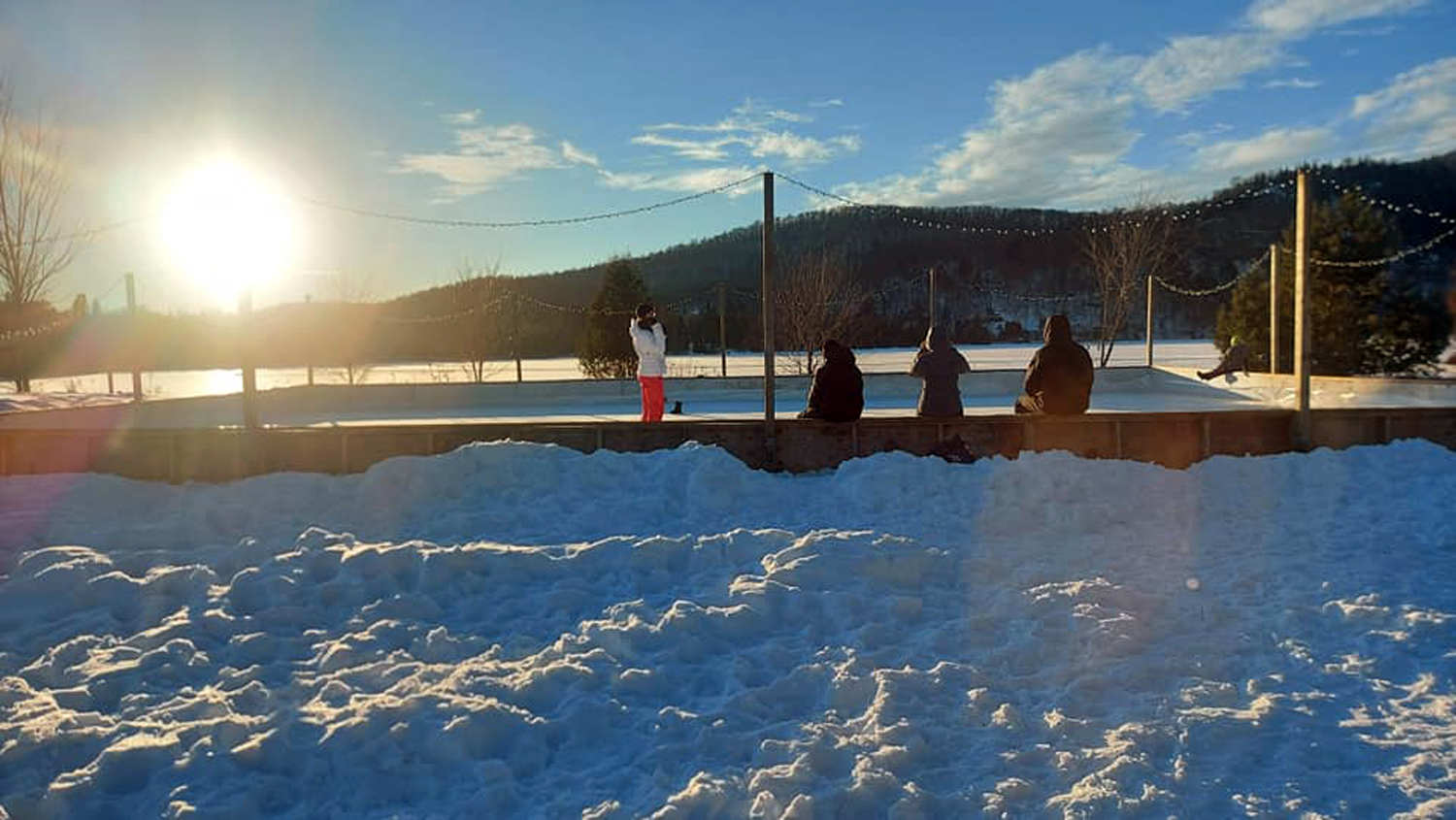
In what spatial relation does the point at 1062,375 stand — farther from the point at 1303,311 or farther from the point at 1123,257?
the point at 1123,257

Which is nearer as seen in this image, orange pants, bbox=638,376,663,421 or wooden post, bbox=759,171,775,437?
wooden post, bbox=759,171,775,437

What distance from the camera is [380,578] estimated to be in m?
5.43

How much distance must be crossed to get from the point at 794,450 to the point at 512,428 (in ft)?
10.7

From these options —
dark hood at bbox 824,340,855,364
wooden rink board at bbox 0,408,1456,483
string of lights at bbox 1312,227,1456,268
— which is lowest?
wooden rink board at bbox 0,408,1456,483

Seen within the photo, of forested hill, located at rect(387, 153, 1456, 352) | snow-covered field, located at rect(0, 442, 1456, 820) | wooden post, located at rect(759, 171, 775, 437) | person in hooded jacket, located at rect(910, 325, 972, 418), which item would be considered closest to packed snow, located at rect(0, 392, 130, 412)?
snow-covered field, located at rect(0, 442, 1456, 820)

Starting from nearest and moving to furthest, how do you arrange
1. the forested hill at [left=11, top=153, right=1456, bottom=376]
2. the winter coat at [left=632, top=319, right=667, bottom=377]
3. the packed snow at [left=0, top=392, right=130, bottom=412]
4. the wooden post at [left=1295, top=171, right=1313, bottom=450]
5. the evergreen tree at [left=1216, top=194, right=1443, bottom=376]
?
the wooden post at [left=1295, top=171, right=1313, bottom=450]
the winter coat at [left=632, top=319, right=667, bottom=377]
the packed snow at [left=0, top=392, right=130, bottom=412]
the evergreen tree at [left=1216, top=194, right=1443, bottom=376]
the forested hill at [left=11, top=153, right=1456, bottom=376]

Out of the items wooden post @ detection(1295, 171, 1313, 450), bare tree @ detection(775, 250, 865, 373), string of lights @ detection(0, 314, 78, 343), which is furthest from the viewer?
bare tree @ detection(775, 250, 865, 373)

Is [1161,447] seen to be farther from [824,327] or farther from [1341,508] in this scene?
[824,327]

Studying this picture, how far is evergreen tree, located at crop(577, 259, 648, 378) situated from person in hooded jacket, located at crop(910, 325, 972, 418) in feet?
62.1

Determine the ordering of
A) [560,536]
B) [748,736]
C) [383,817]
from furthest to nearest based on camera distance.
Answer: [560,536] → [748,736] → [383,817]

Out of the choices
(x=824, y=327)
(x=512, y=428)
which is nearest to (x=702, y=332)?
(x=824, y=327)

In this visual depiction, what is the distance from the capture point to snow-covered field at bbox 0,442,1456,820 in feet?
10.3

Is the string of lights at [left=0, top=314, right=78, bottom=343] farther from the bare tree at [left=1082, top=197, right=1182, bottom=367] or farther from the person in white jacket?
the bare tree at [left=1082, top=197, right=1182, bottom=367]

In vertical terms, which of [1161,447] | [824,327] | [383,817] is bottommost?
[383,817]
